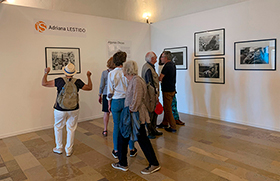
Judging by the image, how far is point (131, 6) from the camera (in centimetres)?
818

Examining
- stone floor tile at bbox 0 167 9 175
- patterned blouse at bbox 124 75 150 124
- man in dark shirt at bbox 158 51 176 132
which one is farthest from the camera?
man in dark shirt at bbox 158 51 176 132

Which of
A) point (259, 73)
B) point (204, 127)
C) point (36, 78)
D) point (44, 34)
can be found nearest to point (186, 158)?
point (204, 127)

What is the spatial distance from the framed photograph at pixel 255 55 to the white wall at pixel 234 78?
109 mm

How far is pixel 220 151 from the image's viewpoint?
400 centimetres

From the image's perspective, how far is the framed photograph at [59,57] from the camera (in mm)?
5702

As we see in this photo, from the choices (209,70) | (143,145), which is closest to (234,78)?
(209,70)

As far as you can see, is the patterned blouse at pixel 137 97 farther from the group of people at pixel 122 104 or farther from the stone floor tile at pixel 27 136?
the stone floor tile at pixel 27 136

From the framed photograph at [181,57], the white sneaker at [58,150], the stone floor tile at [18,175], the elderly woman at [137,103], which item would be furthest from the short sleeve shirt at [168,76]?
the stone floor tile at [18,175]

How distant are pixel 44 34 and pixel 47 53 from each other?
0.44 meters

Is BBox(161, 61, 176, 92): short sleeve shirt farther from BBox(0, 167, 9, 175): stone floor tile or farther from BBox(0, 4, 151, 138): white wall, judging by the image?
BBox(0, 167, 9, 175): stone floor tile

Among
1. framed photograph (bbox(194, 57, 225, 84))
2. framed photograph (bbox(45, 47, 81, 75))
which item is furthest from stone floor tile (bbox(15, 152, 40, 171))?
framed photograph (bbox(194, 57, 225, 84))

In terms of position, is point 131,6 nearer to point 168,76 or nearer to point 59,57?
point 59,57

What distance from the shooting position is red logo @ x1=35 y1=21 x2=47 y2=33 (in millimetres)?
5488

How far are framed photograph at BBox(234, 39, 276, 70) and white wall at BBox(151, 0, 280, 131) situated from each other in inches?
4.3
